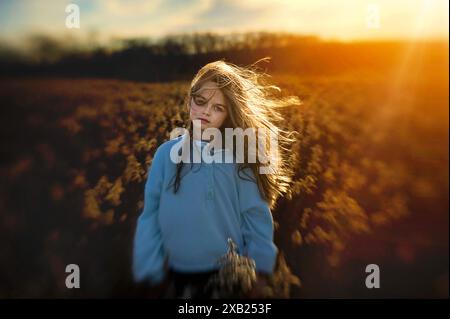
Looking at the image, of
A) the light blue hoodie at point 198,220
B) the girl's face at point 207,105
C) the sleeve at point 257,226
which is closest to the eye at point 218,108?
the girl's face at point 207,105

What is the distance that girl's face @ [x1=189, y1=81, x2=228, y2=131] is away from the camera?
77.6 inches

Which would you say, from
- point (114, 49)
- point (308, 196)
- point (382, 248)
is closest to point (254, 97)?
point (308, 196)

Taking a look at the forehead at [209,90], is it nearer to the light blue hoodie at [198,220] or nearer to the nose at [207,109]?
the nose at [207,109]

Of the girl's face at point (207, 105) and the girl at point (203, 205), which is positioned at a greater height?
the girl's face at point (207, 105)

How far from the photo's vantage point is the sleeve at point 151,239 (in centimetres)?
196

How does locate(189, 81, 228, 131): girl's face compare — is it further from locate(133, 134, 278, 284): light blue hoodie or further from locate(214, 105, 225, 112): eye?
locate(133, 134, 278, 284): light blue hoodie

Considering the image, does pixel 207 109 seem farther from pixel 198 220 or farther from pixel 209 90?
pixel 198 220

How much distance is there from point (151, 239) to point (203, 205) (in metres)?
0.29

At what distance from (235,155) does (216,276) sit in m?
0.56

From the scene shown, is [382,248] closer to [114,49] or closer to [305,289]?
[305,289]

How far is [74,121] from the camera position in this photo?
4.53 meters

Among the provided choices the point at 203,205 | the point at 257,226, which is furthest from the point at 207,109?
the point at 257,226

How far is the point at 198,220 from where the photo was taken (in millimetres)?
1933

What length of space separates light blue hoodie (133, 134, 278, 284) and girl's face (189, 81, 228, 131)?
111 mm
